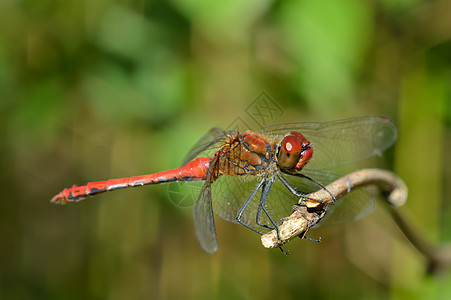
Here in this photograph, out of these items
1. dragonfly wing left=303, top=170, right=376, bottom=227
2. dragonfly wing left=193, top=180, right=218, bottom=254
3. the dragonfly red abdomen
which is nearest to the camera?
dragonfly wing left=193, top=180, right=218, bottom=254

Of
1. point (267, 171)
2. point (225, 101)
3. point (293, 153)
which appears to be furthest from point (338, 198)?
point (225, 101)

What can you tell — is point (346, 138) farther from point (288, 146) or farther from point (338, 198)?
point (338, 198)

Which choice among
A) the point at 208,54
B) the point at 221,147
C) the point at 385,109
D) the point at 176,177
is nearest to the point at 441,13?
the point at 385,109

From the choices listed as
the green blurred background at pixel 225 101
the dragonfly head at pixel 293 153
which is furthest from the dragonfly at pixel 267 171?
the green blurred background at pixel 225 101

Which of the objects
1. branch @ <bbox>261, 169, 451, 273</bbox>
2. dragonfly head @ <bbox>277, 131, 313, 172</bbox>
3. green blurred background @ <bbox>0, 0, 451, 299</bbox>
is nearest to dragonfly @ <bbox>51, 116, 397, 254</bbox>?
dragonfly head @ <bbox>277, 131, 313, 172</bbox>

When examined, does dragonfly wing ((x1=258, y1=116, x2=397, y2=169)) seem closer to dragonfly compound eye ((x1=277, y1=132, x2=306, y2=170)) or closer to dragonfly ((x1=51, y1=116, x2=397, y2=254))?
dragonfly ((x1=51, y1=116, x2=397, y2=254))

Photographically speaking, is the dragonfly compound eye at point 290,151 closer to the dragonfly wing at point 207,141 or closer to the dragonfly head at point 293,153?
the dragonfly head at point 293,153

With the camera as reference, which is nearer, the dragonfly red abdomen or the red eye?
the red eye

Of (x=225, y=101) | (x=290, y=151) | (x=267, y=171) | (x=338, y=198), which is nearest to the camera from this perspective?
(x=338, y=198)
